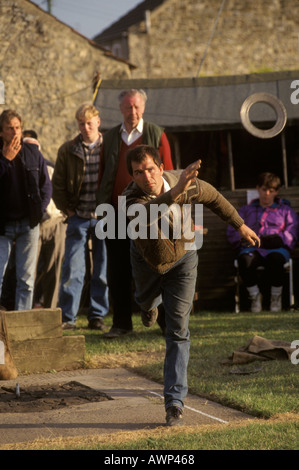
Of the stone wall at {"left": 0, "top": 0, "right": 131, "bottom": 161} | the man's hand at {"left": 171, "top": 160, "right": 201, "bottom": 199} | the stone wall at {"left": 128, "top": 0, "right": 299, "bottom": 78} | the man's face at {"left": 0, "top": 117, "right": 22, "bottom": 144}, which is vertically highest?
the stone wall at {"left": 128, "top": 0, "right": 299, "bottom": 78}

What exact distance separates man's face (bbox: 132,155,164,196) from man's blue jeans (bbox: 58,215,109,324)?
14.0ft

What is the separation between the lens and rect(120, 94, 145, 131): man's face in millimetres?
8667

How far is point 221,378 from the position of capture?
6.92 m

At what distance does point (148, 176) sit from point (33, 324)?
253 cm

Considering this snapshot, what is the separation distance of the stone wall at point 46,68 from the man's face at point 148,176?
57.9 ft

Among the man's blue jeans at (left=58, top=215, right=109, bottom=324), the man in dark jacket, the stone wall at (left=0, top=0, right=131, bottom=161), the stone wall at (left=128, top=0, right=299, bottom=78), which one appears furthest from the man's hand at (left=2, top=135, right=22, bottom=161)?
the stone wall at (left=128, top=0, right=299, bottom=78)

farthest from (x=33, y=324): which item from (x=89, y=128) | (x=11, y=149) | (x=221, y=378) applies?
(x=89, y=128)

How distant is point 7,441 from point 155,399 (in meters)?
1.38

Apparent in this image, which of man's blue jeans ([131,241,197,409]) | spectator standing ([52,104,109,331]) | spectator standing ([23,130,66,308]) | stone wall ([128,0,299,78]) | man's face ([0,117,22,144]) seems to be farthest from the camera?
stone wall ([128,0,299,78])

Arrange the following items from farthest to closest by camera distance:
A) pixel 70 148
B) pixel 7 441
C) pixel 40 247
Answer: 1. pixel 40 247
2. pixel 70 148
3. pixel 7 441

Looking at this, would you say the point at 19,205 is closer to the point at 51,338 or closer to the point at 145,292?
the point at 51,338

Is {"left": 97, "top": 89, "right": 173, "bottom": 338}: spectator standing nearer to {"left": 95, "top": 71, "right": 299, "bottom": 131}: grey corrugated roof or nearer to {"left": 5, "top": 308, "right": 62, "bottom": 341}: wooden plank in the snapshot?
{"left": 5, "top": 308, "right": 62, "bottom": 341}: wooden plank

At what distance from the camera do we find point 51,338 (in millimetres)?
7602
